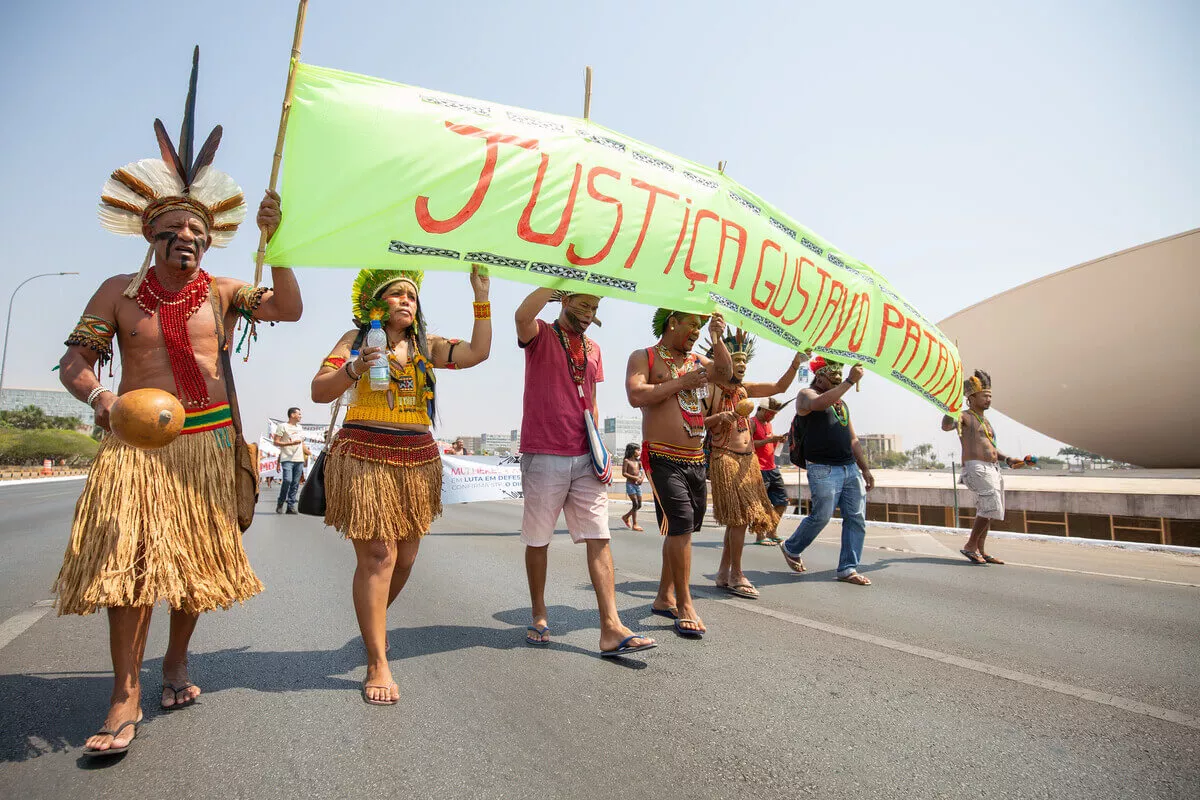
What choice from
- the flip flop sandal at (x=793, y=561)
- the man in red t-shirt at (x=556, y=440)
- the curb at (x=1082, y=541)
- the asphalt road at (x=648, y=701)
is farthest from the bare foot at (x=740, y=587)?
the curb at (x=1082, y=541)

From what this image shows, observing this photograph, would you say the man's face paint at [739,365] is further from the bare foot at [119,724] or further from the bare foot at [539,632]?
the bare foot at [119,724]

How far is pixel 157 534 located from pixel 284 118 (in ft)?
5.89

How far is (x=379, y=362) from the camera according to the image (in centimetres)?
288

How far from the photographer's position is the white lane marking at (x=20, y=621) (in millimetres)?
3771

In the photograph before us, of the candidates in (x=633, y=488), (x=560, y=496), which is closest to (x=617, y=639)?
(x=560, y=496)

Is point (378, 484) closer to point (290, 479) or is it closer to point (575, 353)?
point (575, 353)

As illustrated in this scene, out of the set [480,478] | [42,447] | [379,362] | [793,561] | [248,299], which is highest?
[42,447]

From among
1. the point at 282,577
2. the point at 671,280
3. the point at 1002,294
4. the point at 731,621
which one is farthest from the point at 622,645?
the point at 1002,294

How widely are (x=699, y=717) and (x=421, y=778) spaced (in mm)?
1054

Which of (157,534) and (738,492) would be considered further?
(738,492)

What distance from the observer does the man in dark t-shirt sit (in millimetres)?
5824

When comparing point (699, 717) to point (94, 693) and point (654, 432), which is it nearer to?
point (654, 432)

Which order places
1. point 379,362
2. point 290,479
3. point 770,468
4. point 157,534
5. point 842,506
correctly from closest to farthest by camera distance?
point 157,534 → point 379,362 → point 842,506 → point 770,468 → point 290,479

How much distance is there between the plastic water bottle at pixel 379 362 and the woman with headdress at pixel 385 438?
0.02 m
